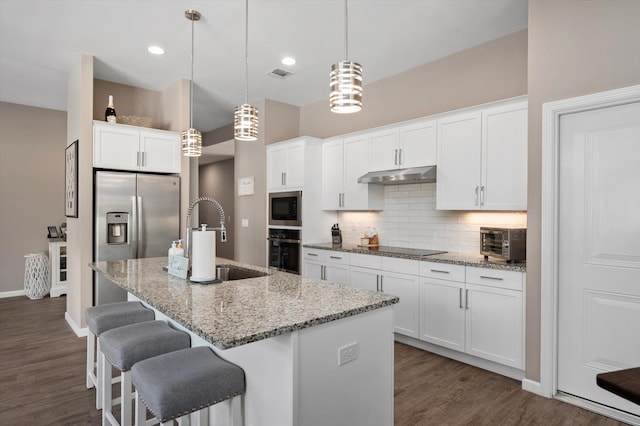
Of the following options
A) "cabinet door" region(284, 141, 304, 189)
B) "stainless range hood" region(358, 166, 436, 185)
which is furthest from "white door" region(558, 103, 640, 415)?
"cabinet door" region(284, 141, 304, 189)

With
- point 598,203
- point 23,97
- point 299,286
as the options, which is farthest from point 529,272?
point 23,97

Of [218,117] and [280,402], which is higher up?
[218,117]

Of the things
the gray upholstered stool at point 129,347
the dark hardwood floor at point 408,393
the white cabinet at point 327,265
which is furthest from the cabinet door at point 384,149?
the gray upholstered stool at point 129,347

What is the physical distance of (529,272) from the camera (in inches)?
109

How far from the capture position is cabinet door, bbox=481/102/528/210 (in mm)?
3057

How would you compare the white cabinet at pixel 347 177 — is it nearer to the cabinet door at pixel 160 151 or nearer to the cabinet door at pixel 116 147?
the cabinet door at pixel 160 151

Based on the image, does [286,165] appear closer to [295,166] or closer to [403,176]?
[295,166]

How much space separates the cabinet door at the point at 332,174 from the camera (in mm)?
4730

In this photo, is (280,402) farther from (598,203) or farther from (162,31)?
(162,31)

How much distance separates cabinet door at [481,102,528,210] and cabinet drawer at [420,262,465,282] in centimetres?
61

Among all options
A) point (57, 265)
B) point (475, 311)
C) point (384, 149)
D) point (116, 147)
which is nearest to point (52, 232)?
point (57, 265)

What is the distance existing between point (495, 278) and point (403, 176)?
1.35m

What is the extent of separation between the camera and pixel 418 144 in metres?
3.84

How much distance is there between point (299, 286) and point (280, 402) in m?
0.74
